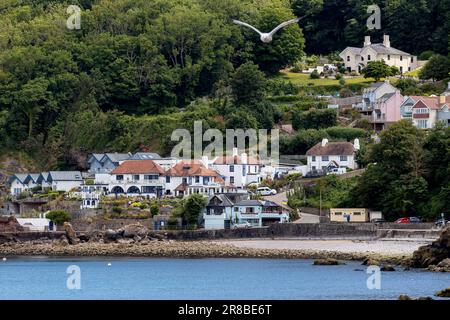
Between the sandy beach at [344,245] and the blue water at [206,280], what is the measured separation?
8.09 ft

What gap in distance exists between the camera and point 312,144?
71312 millimetres

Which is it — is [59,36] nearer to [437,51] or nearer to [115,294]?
[437,51]

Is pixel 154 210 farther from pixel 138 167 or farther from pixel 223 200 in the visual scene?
pixel 138 167

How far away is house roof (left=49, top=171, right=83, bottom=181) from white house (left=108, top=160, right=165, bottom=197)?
9.76ft

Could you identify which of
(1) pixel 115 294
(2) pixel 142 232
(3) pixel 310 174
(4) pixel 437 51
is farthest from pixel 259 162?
(1) pixel 115 294

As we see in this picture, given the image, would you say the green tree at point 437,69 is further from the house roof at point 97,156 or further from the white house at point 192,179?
the house roof at point 97,156

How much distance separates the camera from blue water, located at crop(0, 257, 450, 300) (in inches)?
1587

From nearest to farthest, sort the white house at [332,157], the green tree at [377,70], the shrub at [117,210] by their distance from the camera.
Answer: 1. the shrub at [117,210]
2. the white house at [332,157]
3. the green tree at [377,70]

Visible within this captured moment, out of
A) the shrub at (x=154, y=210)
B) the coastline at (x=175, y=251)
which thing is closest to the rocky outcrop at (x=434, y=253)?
the coastline at (x=175, y=251)

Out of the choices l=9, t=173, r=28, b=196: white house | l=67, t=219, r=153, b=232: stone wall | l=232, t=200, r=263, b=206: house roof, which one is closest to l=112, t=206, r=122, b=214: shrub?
l=67, t=219, r=153, b=232: stone wall

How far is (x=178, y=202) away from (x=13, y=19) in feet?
120

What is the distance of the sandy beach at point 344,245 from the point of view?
52.7 m

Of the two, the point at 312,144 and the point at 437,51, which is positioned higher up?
the point at 437,51

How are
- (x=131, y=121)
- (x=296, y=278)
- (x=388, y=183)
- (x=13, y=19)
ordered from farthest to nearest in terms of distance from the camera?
(x=13, y=19), (x=131, y=121), (x=388, y=183), (x=296, y=278)
